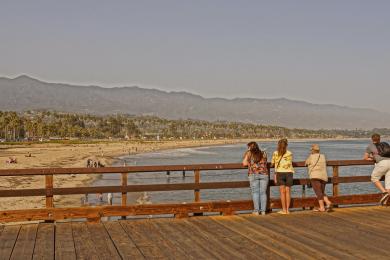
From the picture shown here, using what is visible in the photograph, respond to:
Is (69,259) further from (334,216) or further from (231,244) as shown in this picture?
(334,216)

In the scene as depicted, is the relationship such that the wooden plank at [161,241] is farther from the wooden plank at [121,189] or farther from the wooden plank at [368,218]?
the wooden plank at [368,218]

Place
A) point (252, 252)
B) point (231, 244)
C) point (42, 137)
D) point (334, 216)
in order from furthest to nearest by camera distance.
Result: 1. point (42, 137)
2. point (334, 216)
3. point (231, 244)
4. point (252, 252)

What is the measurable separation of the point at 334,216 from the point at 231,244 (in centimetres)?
346

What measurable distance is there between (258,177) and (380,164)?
3.00 meters

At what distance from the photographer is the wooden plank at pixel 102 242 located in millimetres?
7422

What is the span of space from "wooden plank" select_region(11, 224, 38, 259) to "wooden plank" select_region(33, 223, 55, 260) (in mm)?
75

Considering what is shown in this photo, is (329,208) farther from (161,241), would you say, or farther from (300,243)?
(161,241)

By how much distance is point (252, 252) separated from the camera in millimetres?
7605

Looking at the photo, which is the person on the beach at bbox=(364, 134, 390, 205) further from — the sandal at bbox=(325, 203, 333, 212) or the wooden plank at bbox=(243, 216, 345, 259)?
the wooden plank at bbox=(243, 216, 345, 259)

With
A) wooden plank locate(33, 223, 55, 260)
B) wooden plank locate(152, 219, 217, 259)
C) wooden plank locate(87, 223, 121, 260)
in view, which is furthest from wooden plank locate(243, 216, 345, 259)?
wooden plank locate(33, 223, 55, 260)

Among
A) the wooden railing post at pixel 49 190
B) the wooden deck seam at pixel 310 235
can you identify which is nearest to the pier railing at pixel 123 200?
the wooden railing post at pixel 49 190

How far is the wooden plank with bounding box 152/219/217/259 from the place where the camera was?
7.46 meters

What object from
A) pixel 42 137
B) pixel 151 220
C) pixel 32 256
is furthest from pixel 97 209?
pixel 42 137

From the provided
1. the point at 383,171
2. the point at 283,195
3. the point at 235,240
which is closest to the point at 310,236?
the point at 235,240
